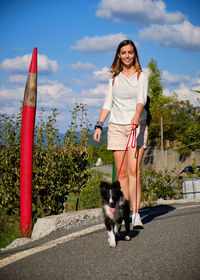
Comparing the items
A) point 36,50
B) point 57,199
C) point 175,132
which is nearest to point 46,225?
point 57,199

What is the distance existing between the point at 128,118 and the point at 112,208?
130 cm

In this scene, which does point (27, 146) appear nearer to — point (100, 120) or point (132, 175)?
point (100, 120)

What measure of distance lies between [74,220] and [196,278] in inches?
107

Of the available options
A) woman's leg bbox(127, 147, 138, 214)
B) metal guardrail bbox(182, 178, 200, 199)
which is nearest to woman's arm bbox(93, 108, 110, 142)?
woman's leg bbox(127, 147, 138, 214)

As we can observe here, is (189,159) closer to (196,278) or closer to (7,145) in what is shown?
(7,145)

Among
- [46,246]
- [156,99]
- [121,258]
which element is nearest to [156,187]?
[46,246]

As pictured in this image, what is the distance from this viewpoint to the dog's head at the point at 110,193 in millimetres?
4383

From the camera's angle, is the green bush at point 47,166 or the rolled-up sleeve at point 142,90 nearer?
the rolled-up sleeve at point 142,90

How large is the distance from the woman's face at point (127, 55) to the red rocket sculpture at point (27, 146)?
4.63 ft

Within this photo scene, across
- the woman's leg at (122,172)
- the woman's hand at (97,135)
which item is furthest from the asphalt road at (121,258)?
the woman's hand at (97,135)

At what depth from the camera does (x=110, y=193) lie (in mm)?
4383

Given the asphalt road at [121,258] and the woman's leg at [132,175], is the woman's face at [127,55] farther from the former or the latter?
the asphalt road at [121,258]

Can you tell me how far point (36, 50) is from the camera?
5773mm

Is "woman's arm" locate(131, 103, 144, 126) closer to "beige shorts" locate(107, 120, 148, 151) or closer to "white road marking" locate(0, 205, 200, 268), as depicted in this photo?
"beige shorts" locate(107, 120, 148, 151)
